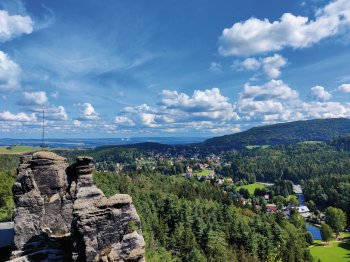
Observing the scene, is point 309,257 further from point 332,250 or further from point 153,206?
point 153,206

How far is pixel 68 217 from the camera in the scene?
91.9 feet

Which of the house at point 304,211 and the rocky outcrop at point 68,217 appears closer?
the rocky outcrop at point 68,217

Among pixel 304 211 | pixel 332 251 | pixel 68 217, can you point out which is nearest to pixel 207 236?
pixel 68 217

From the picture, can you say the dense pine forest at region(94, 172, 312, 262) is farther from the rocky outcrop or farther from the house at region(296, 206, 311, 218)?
the house at region(296, 206, 311, 218)

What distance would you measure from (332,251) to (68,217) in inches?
3912

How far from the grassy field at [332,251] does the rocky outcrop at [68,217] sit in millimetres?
86769

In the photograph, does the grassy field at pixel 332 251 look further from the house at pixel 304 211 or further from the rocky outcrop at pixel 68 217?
the rocky outcrop at pixel 68 217

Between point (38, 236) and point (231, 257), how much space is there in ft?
149

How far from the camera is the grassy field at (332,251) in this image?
92.5 m

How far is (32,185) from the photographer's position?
2714cm

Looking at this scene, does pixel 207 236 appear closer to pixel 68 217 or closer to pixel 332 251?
pixel 68 217

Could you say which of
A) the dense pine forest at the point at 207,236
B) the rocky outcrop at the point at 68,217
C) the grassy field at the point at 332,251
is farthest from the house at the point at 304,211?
the rocky outcrop at the point at 68,217

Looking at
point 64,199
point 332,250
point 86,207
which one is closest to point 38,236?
point 64,199

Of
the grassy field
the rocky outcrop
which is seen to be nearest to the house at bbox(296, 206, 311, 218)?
the grassy field
